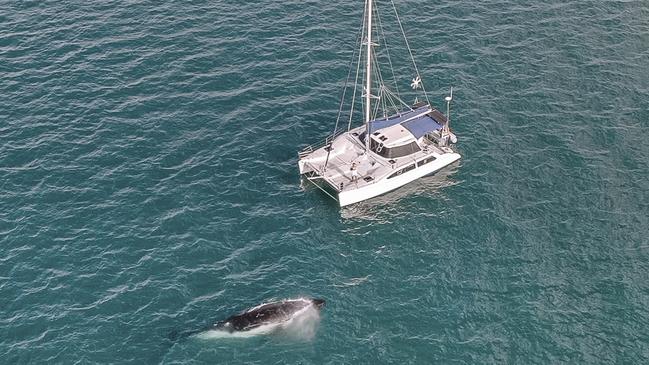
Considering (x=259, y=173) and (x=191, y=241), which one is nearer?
(x=191, y=241)

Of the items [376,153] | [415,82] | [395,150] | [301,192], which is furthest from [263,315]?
[415,82]

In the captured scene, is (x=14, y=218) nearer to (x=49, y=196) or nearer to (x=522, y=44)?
(x=49, y=196)

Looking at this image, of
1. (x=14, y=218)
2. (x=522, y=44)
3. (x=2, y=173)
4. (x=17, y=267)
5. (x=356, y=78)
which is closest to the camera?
(x=17, y=267)

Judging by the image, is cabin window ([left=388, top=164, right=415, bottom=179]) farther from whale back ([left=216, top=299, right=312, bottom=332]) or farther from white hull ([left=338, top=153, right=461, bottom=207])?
whale back ([left=216, top=299, right=312, bottom=332])

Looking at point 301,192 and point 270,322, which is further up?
point 301,192

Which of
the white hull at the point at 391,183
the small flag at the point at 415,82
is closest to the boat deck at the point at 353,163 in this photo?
the white hull at the point at 391,183

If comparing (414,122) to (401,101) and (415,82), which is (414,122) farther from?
(415,82)

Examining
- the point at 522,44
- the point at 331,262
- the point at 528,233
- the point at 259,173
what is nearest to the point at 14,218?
the point at 259,173

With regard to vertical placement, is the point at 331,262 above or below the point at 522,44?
below
